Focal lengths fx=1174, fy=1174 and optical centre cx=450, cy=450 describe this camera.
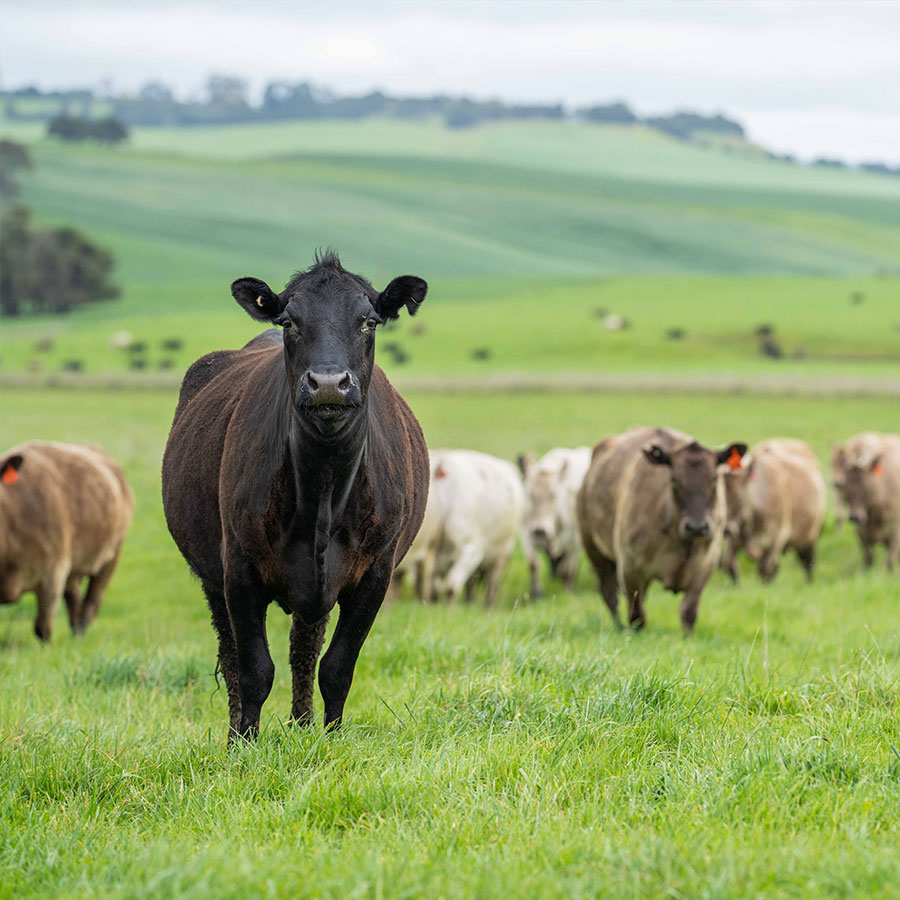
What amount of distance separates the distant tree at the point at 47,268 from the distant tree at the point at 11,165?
23073 millimetres

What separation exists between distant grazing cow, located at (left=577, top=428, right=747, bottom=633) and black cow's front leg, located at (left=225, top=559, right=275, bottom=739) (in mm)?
4720

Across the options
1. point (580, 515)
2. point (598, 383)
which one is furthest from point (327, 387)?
point (598, 383)

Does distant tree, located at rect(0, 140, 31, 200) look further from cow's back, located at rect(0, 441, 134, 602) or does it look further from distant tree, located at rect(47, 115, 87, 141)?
cow's back, located at rect(0, 441, 134, 602)

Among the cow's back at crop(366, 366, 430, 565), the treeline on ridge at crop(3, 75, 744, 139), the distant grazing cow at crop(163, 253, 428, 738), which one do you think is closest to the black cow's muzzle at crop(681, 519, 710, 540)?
the cow's back at crop(366, 366, 430, 565)

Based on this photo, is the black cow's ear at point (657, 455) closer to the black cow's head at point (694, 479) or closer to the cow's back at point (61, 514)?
the black cow's head at point (694, 479)

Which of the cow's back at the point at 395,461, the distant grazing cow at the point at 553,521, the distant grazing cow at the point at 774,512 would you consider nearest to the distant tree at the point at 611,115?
the distant grazing cow at the point at 774,512

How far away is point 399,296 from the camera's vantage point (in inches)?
231

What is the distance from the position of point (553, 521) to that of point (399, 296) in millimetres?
10907

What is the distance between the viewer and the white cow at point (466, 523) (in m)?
15.2

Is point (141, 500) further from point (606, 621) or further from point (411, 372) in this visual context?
point (411, 372)

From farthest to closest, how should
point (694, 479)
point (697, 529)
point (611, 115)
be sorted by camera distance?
1. point (611, 115)
2. point (694, 479)
3. point (697, 529)

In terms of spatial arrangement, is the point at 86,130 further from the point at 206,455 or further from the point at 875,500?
the point at 206,455

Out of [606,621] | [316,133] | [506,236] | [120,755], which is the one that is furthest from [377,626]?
[316,133]

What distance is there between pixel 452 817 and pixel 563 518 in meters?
12.9
